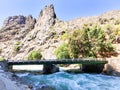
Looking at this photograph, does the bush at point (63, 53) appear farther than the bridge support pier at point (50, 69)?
Yes

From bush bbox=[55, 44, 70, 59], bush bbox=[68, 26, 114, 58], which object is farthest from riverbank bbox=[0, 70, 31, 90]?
bush bbox=[55, 44, 70, 59]

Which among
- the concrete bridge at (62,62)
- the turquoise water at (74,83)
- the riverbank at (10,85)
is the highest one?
the concrete bridge at (62,62)

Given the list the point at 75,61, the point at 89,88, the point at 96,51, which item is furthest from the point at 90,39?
the point at 89,88

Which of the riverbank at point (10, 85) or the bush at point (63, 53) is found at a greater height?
the bush at point (63, 53)

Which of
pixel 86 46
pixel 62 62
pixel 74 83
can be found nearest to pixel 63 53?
pixel 86 46

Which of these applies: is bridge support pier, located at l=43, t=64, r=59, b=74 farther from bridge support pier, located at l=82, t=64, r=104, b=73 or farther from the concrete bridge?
bridge support pier, located at l=82, t=64, r=104, b=73

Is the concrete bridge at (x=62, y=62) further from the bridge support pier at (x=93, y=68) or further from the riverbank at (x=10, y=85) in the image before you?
the riverbank at (x=10, y=85)

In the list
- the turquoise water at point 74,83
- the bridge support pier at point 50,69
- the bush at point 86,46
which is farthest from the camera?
the bush at point 86,46

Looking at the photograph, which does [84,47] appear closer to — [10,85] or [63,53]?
[63,53]

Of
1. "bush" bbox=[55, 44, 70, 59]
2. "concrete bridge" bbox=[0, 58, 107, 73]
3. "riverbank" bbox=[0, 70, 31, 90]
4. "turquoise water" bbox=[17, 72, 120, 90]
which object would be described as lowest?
"turquoise water" bbox=[17, 72, 120, 90]

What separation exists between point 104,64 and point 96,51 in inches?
888

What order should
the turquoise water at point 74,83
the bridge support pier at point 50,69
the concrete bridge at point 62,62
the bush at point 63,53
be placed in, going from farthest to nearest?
the bush at point 63,53 → the bridge support pier at point 50,69 → the concrete bridge at point 62,62 → the turquoise water at point 74,83

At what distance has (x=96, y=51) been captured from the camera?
115 meters

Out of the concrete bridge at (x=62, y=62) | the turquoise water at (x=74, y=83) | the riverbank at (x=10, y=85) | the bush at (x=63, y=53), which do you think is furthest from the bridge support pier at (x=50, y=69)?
the riverbank at (x=10, y=85)
